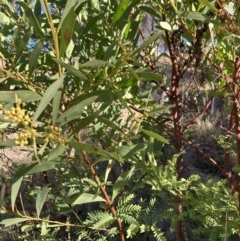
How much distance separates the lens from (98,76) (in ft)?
3.78

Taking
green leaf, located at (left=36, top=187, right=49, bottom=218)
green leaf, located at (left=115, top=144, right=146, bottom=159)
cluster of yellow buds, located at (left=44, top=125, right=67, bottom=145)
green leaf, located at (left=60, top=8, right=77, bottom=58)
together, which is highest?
green leaf, located at (left=60, top=8, right=77, bottom=58)

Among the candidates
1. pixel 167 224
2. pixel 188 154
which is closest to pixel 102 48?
pixel 167 224

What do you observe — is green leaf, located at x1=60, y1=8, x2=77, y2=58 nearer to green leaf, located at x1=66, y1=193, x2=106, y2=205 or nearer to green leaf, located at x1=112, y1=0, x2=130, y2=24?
green leaf, located at x1=112, y1=0, x2=130, y2=24

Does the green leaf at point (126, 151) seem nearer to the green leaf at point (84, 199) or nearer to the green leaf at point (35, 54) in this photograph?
the green leaf at point (84, 199)

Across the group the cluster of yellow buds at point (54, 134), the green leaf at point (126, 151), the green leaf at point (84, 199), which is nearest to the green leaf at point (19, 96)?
the cluster of yellow buds at point (54, 134)

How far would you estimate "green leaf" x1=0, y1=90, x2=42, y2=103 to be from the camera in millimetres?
921

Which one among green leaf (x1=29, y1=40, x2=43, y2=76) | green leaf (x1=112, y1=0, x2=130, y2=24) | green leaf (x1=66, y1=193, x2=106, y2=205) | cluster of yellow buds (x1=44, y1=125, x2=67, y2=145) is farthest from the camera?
green leaf (x1=66, y1=193, x2=106, y2=205)

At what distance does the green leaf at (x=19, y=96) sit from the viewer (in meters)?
0.92

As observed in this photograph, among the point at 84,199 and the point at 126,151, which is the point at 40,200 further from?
the point at 126,151

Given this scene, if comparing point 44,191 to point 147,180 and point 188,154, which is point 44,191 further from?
point 188,154

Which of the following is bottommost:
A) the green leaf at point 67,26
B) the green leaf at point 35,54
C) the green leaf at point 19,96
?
the green leaf at point 19,96

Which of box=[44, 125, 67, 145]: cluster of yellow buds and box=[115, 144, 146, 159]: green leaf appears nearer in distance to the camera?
box=[44, 125, 67, 145]: cluster of yellow buds

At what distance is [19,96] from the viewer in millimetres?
962

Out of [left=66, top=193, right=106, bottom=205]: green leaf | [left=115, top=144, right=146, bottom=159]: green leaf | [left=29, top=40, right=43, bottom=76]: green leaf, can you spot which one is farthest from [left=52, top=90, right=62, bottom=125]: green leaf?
[left=66, top=193, right=106, bottom=205]: green leaf
